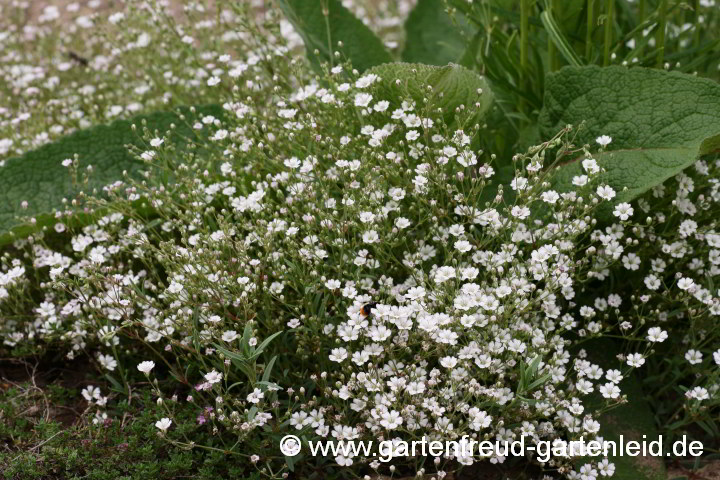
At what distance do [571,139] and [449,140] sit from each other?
581mm

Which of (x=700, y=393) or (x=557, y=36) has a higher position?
(x=557, y=36)

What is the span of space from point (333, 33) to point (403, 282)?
163 cm

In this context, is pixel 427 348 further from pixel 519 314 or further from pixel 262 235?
pixel 262 235

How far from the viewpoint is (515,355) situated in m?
2.72

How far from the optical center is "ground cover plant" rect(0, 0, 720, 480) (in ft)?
8.95

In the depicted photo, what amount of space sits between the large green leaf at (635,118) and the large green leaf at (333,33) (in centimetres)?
117

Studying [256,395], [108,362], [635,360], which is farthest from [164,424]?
[635,360]

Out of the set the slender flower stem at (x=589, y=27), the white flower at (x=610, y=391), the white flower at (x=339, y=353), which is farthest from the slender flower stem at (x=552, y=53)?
the white flower at (x=339, y=353)

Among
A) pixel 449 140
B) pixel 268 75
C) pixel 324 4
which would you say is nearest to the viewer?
pixel 449 140

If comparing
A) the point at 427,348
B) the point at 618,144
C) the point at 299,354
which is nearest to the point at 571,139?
the point at 618,144

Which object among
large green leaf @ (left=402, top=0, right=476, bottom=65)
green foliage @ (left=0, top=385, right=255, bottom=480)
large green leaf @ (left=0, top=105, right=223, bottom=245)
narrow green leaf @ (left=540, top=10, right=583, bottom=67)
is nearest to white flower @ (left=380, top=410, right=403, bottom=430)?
green foliage @ (left=0, top=385, right=255, bottom=480)

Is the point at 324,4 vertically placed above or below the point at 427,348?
above

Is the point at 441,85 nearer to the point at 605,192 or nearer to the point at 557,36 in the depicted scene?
the point at 557,36

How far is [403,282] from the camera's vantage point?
323 centimetres
